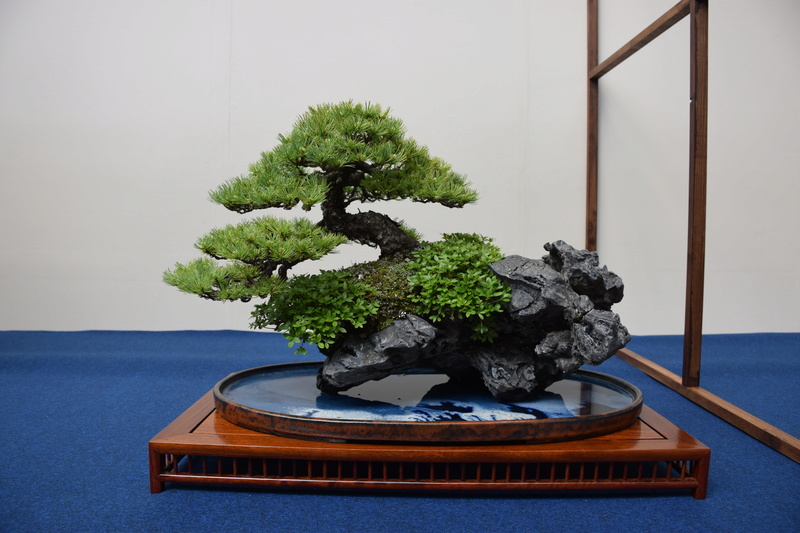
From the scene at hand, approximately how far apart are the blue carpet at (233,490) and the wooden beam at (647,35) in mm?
1954

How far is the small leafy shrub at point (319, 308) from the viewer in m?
2.31

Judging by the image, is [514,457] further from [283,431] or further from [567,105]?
[567,105]

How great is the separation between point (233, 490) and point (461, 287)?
3.60 feet

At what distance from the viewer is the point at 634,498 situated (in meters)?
2.11

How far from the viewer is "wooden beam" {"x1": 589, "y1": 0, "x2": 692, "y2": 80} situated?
3174mm

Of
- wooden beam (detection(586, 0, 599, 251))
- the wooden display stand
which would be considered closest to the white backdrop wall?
wooden beam (detection(586, 0, 599, 251))

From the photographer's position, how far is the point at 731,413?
285 centimetres

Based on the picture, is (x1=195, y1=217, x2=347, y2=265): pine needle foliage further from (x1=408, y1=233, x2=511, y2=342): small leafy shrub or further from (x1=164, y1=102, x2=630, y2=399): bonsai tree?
(x1=408, y1=233, x2=511, y2=342): small leafy shrub

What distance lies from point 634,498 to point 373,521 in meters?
0.91

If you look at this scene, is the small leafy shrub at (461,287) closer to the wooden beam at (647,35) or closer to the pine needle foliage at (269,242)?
the pine needle foliage at (269,242)

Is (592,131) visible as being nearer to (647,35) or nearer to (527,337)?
(647,35)

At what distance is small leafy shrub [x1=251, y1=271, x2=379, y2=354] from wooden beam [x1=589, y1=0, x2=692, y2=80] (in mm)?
2247

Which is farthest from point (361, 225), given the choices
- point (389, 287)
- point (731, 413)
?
point (731, 413)

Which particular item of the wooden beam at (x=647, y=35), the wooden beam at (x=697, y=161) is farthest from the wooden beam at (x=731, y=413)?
the wooden beam at (x=647, y=35)
